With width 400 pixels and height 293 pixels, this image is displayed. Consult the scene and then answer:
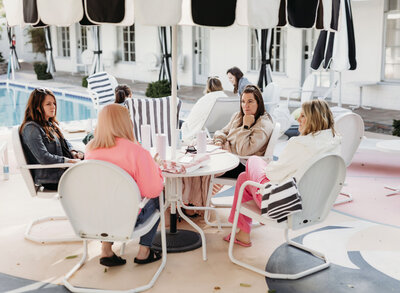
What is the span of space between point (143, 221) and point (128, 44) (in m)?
15.2

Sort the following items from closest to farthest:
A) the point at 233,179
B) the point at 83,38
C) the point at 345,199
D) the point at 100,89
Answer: the point at 233,179 < the point at 345,199 < the point at 100,89 < the point at 83,38

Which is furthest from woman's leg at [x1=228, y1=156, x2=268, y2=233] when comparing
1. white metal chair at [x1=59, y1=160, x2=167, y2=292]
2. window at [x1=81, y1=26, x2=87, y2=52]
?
window at [x1=81, y1=26, x2=87, y2=52]

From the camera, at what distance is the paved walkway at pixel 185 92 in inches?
370

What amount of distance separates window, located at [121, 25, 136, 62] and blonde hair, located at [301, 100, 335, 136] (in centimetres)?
1485

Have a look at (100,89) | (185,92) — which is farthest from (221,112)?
(185,92)

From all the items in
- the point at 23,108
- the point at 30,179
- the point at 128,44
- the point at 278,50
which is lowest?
the point at 23,108

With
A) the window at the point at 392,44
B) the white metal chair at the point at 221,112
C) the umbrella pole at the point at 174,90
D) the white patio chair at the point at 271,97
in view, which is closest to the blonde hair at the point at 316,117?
the umbrella pole at the point at 174,90

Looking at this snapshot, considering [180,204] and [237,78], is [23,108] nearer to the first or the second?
[237,78]

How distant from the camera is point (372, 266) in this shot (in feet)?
12.5

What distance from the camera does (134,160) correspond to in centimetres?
336

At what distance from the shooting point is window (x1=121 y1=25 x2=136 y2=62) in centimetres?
1792

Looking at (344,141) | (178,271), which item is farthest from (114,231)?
(344,141)

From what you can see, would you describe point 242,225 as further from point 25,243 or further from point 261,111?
point 25,243

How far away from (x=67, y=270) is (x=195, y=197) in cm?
137
